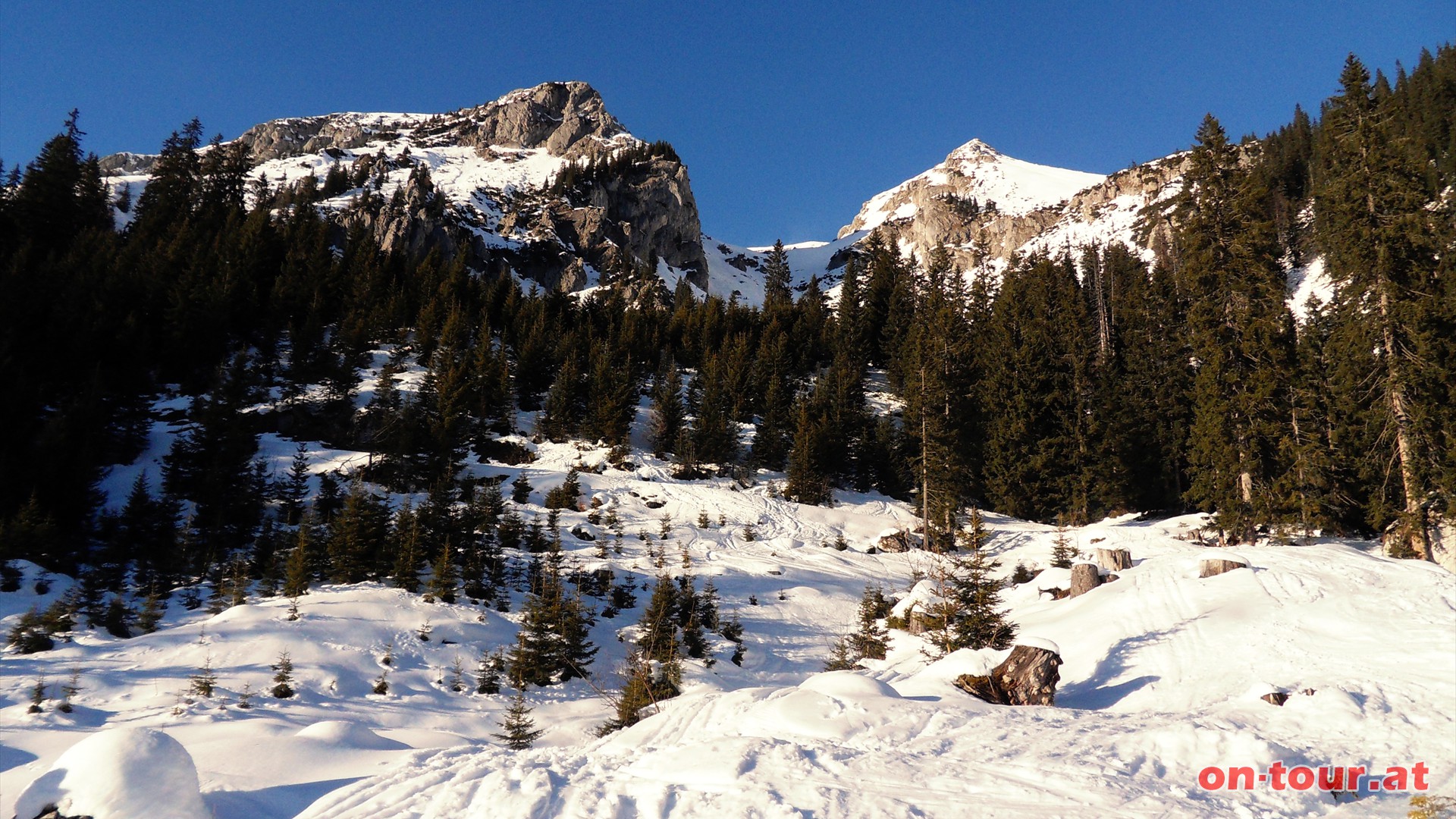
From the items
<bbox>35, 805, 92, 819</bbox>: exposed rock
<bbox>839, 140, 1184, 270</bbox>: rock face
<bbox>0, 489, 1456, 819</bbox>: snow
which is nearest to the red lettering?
<bbox>0, 489, 1456, 819</bbox>: snow

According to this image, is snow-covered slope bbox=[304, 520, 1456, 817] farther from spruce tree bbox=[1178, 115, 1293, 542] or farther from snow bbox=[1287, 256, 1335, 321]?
snow bbox=[1287, 256, 1335, 321]

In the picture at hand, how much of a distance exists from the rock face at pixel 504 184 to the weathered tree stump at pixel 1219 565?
72.6 m

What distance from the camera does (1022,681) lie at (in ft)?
33.0

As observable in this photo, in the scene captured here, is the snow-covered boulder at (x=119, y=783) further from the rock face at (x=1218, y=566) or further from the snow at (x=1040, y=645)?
the rock face at (x=1218, y=566)

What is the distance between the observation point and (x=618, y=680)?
15.5 metres

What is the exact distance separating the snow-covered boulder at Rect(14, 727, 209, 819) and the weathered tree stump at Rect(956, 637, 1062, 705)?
33.5ft

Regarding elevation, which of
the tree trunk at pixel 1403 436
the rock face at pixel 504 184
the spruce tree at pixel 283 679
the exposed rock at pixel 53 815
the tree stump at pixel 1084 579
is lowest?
the spruce tree at pixel 283 679

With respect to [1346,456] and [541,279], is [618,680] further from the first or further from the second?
[541,279]

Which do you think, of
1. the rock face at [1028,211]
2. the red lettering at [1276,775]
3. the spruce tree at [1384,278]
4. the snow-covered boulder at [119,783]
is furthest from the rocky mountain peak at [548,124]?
the red lettering at [1276,775]

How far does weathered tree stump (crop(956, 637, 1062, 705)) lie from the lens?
9.91 metres

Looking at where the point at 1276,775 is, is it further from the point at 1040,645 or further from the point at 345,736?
the point at 345,736

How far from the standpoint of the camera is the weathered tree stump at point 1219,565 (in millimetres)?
14367

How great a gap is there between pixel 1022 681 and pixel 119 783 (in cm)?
1124

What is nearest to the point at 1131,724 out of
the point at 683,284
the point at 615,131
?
the point at 683,284
